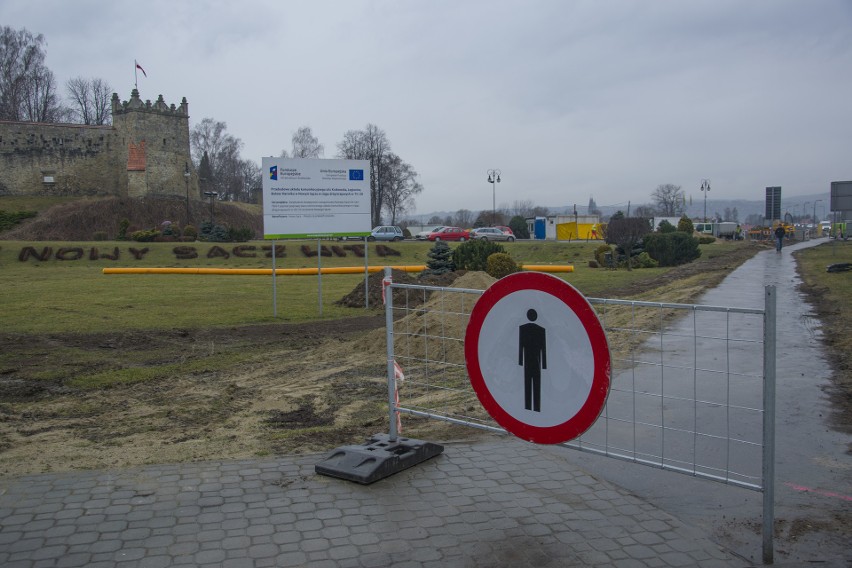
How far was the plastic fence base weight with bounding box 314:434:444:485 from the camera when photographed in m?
5.12

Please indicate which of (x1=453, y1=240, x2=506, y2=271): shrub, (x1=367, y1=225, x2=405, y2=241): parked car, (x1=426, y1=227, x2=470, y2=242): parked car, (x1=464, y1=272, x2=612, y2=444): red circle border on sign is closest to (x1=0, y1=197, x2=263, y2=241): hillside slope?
(x1=367, y1=225, x2=405, y2=241): parked car

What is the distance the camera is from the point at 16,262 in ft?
107

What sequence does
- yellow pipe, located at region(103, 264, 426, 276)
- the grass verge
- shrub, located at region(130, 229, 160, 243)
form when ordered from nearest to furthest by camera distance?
1. the grass verge
2. yellow pipe, located at region(103, 264, 426, 276)
3. shrub, located at region(130, 229, 160, 243)

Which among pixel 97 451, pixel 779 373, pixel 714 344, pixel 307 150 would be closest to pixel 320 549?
pixel 97 451

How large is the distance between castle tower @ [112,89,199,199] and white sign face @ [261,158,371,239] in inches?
2217

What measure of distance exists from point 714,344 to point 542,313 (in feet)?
22.2

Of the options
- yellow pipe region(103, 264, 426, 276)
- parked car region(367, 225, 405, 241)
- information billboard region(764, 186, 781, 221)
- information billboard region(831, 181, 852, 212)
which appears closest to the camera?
yellow pipe region(103, 264, 426, 276)

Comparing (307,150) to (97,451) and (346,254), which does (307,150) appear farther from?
(97,451)

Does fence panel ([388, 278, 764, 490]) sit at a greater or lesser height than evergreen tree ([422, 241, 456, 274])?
lesser

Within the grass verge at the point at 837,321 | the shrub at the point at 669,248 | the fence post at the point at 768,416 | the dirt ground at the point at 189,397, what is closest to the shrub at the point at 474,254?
the grass verge at the point at 837,321

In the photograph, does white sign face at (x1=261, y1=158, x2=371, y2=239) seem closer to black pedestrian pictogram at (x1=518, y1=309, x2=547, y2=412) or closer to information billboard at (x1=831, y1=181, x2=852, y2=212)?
black pedestrian pictogram at (x1=518, y1=309, x2=547, y2=412)

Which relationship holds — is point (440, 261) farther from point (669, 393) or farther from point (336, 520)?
point (336, 520)

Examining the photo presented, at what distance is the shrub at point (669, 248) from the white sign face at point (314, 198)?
23.4 m

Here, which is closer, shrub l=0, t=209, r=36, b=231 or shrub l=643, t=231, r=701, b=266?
shrub l=643, t=231, r=701, b=266
